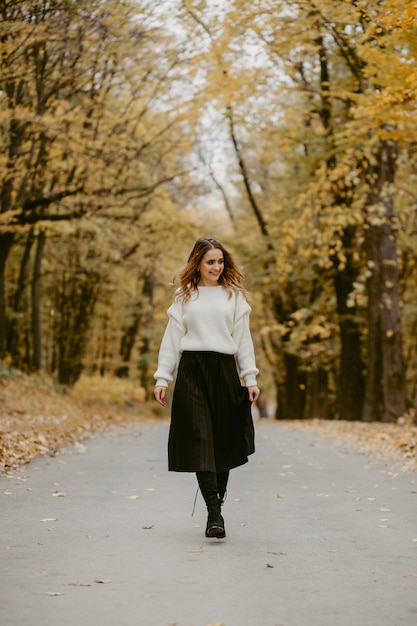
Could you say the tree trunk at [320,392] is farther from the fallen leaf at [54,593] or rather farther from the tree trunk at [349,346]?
the fallen leaf at [54,593]

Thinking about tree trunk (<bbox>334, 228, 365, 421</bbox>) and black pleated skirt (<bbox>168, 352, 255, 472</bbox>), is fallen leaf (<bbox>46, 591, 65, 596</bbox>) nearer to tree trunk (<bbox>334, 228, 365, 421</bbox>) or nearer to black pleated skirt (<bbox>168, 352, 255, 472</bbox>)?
black pleated skirt (<bbox>168, 352, 255, 472</bbox>)

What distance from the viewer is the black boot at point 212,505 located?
6.29m

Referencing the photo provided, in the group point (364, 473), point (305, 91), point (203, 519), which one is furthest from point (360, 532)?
point (305, 91)

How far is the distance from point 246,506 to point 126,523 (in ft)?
4.93

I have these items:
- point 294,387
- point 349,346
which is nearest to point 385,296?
point 349,346

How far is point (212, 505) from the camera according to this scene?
639 cm

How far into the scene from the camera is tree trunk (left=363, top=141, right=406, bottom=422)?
2012 cm

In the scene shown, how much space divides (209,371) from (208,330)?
1.01ft

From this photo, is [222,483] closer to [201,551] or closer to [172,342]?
[201,551]

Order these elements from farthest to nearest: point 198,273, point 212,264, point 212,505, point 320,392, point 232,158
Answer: point 320,392, point 232,158, point 198,273, point 212,264, point 212,505

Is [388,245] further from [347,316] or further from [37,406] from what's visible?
[37,406]

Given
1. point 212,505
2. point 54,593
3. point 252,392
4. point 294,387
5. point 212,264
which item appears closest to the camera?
point 54,593

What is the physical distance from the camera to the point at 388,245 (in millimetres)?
20500

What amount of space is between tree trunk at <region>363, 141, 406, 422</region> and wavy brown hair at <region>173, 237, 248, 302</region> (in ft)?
42.4
